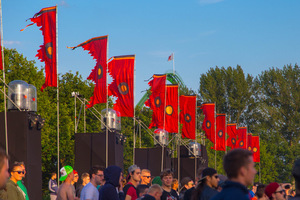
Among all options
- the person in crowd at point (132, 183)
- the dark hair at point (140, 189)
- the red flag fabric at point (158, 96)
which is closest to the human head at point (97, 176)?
the person in crowd at point (132, 183)

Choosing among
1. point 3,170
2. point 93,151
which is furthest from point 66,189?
point 93,151

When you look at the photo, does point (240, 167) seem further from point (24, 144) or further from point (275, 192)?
point (24, 144)

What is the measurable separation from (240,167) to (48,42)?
15131mm

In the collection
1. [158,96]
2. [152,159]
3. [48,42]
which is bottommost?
[152,159]

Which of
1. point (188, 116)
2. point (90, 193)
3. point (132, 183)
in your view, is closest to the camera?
point (90, 193)

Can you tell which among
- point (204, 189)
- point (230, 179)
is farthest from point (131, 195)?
point (230, 179)

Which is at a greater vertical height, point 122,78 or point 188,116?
point 122,78

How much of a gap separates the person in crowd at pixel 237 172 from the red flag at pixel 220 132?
44.2 metres

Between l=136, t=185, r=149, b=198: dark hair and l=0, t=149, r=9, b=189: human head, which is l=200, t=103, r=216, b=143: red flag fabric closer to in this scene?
l=136, t=185, r=149, b=198: dark hair

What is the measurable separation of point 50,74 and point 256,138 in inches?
1951

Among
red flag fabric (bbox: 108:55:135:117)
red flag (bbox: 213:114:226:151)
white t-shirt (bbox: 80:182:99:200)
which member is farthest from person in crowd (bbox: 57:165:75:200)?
red flag (bbox: 213:114:226:151)

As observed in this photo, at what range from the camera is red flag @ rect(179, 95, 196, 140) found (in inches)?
1518

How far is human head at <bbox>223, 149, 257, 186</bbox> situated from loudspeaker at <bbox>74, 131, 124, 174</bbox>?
21801 mm

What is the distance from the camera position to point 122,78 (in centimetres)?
2455
